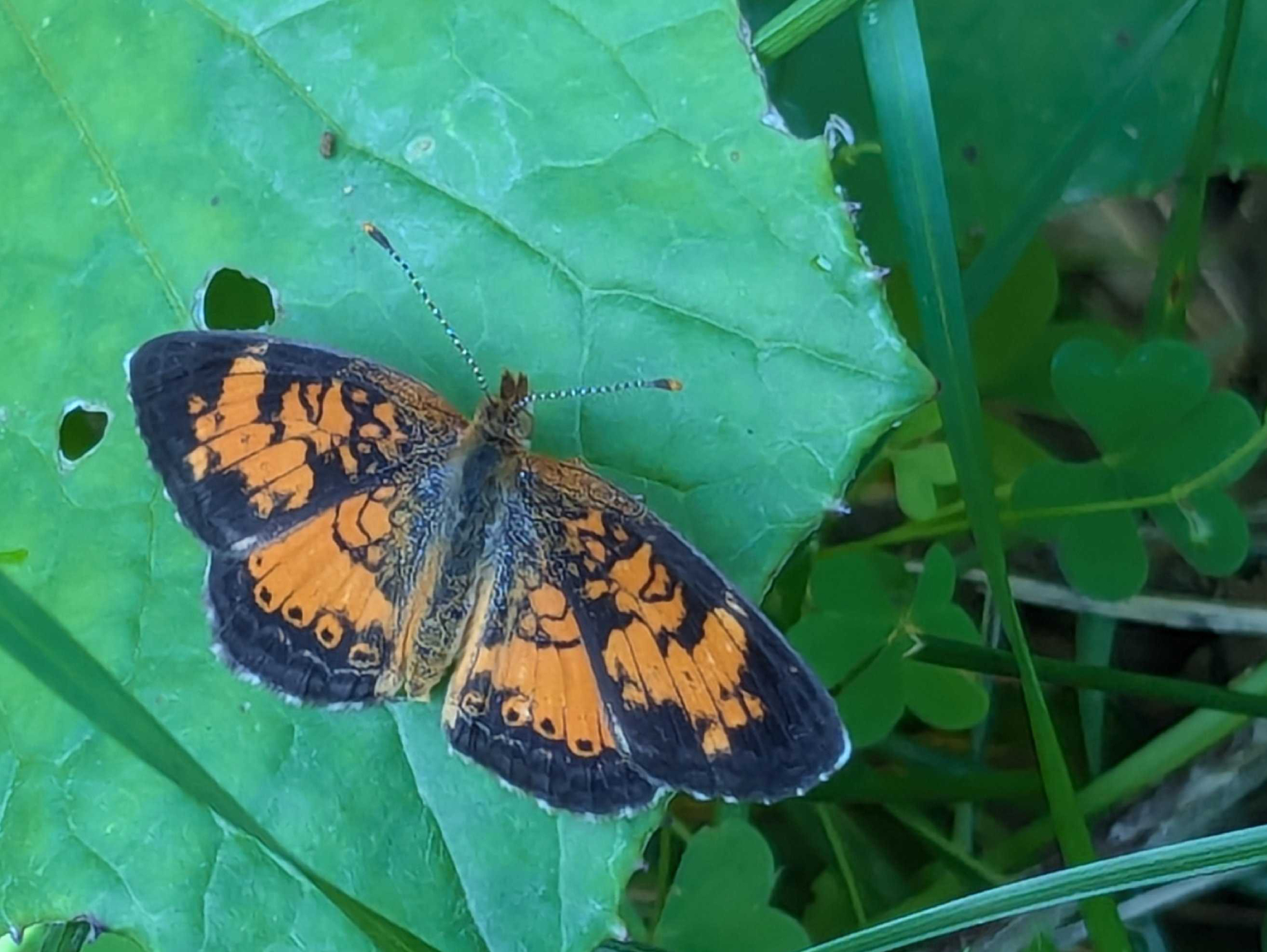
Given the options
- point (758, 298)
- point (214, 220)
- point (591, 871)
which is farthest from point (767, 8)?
point (591, 871)

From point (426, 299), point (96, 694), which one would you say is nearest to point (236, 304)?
point (426, 299)

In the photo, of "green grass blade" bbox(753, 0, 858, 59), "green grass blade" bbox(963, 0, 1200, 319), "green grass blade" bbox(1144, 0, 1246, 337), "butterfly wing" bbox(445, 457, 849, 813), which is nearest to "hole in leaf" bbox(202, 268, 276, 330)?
"butterfly wing" bbox(445, 457, 849, 813)

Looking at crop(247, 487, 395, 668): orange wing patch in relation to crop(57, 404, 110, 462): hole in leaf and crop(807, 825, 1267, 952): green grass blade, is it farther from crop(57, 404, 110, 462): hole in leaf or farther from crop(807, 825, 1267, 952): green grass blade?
crop(807, 825, 1267, 952): green grass blade

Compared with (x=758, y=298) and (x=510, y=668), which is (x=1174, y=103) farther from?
(x=510, y=668)

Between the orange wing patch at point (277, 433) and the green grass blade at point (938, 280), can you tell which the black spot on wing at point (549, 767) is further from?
the green grass blade at point (938, 280)

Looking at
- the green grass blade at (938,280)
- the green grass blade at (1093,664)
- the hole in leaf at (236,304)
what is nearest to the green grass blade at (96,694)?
the hole in leaf at (236,304)

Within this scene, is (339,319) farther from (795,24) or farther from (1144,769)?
(1144,769)

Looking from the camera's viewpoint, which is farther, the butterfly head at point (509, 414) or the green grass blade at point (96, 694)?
the butterfly head at point (509, 414)
